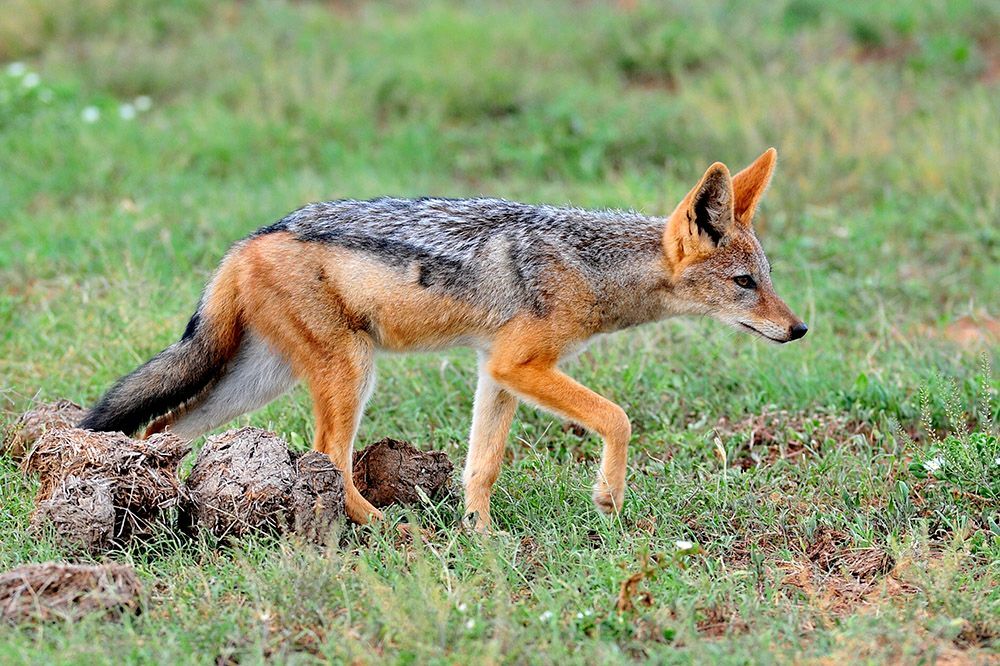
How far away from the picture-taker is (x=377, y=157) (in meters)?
10.5

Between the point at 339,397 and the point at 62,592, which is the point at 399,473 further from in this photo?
the point at 62,592

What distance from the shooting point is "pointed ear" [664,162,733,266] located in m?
5.42

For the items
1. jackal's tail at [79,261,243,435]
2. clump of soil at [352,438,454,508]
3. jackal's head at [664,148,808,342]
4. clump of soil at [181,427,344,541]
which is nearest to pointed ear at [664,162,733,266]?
jackal's head at [664,148,808,342]

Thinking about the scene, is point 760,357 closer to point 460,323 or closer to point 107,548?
point 460,323

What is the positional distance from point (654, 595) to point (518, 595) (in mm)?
482

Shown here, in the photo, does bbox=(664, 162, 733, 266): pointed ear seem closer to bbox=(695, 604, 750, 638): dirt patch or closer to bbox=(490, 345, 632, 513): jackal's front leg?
bbox=(490, 345, 632, 513): jackal's front leg

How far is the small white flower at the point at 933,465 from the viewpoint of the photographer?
5.32m

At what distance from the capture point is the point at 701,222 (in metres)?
5.56

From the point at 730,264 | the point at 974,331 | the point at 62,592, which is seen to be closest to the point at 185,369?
the point at 62,592

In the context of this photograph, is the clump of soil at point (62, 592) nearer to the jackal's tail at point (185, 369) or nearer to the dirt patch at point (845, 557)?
the jackal's tail at point (185, 369)

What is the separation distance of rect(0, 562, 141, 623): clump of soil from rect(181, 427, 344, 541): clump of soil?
666 millimetres

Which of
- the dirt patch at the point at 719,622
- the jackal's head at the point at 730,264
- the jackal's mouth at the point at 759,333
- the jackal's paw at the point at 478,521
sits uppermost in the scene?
the jackal's head at the point at 730,264

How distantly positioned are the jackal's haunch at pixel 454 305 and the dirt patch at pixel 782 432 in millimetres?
687

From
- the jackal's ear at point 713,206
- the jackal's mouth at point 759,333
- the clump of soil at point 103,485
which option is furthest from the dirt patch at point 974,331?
the clump of soil at point 103,485
